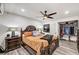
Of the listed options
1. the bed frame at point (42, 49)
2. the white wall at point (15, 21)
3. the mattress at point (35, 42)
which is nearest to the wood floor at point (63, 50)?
the bed frame at point (42, 49)

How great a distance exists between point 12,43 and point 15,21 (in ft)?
1.47

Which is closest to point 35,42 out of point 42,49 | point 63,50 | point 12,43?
point 42,49

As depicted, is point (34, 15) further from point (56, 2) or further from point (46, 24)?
point (56, 2)

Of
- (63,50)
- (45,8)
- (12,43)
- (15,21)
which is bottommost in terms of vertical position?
(63,50)

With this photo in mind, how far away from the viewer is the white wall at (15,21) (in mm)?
1544

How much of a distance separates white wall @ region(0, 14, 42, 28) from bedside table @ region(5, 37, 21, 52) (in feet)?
0.90

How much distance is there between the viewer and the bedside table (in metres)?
1.55

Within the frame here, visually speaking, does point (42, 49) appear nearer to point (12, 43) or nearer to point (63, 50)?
point (63, 50)

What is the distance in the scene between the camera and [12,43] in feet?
5.23

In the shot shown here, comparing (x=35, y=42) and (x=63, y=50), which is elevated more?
(x=35, y=42)

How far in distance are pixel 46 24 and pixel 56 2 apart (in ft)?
1.57

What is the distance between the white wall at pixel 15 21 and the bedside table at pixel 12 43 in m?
0.28

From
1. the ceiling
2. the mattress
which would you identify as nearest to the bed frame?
the mattress

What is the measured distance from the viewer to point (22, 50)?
5.24ft
